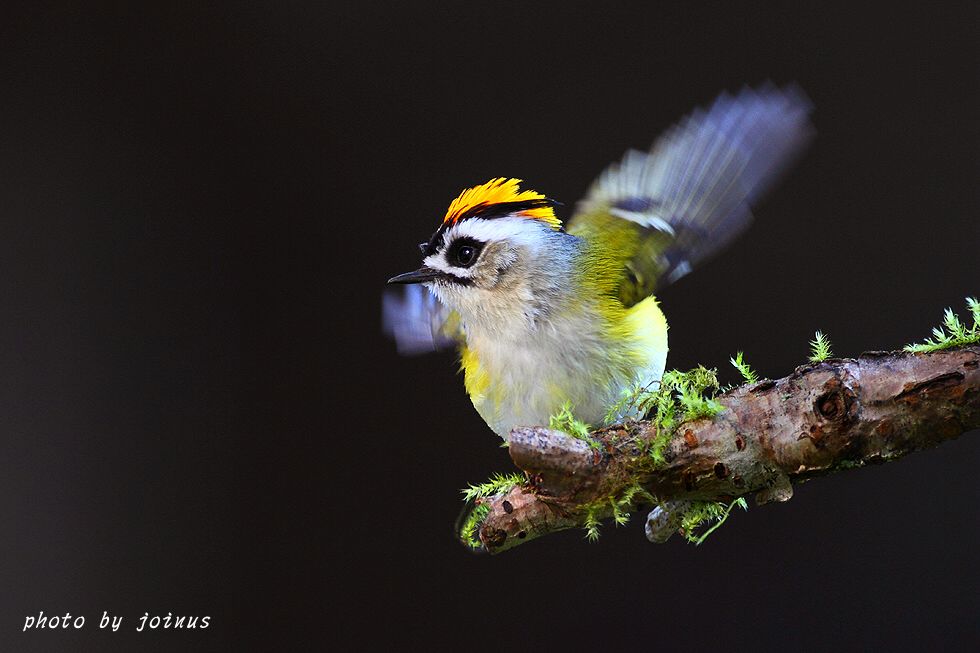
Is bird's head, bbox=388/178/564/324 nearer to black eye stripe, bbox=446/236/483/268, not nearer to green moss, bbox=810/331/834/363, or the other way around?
black eye stripe, bbox=446/236/483/268

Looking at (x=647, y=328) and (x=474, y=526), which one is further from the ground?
(x=647, y=328)

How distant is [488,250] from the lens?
1.40m

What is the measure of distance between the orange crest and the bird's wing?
170 mm

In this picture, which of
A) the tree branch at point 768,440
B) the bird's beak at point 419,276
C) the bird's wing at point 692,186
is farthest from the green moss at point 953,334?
the bird's beak at point 419,276

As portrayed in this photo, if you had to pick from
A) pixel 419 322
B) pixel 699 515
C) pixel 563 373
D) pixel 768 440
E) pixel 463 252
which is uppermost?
pixel 463 252

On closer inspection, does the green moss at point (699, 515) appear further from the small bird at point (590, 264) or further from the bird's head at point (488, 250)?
the bird's head at point (488, 250)

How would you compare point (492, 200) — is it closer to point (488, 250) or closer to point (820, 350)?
point (488, 250)

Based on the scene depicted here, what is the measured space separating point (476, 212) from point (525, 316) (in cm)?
20

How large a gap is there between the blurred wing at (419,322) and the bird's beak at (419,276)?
11 centimetres

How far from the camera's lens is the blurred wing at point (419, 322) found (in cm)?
156

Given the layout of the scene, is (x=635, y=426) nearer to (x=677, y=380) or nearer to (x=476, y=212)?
(x=677, y=380)

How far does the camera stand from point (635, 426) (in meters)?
1.16

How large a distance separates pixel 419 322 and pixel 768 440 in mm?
768

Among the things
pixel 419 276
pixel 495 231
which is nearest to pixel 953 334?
pixel 495 231
